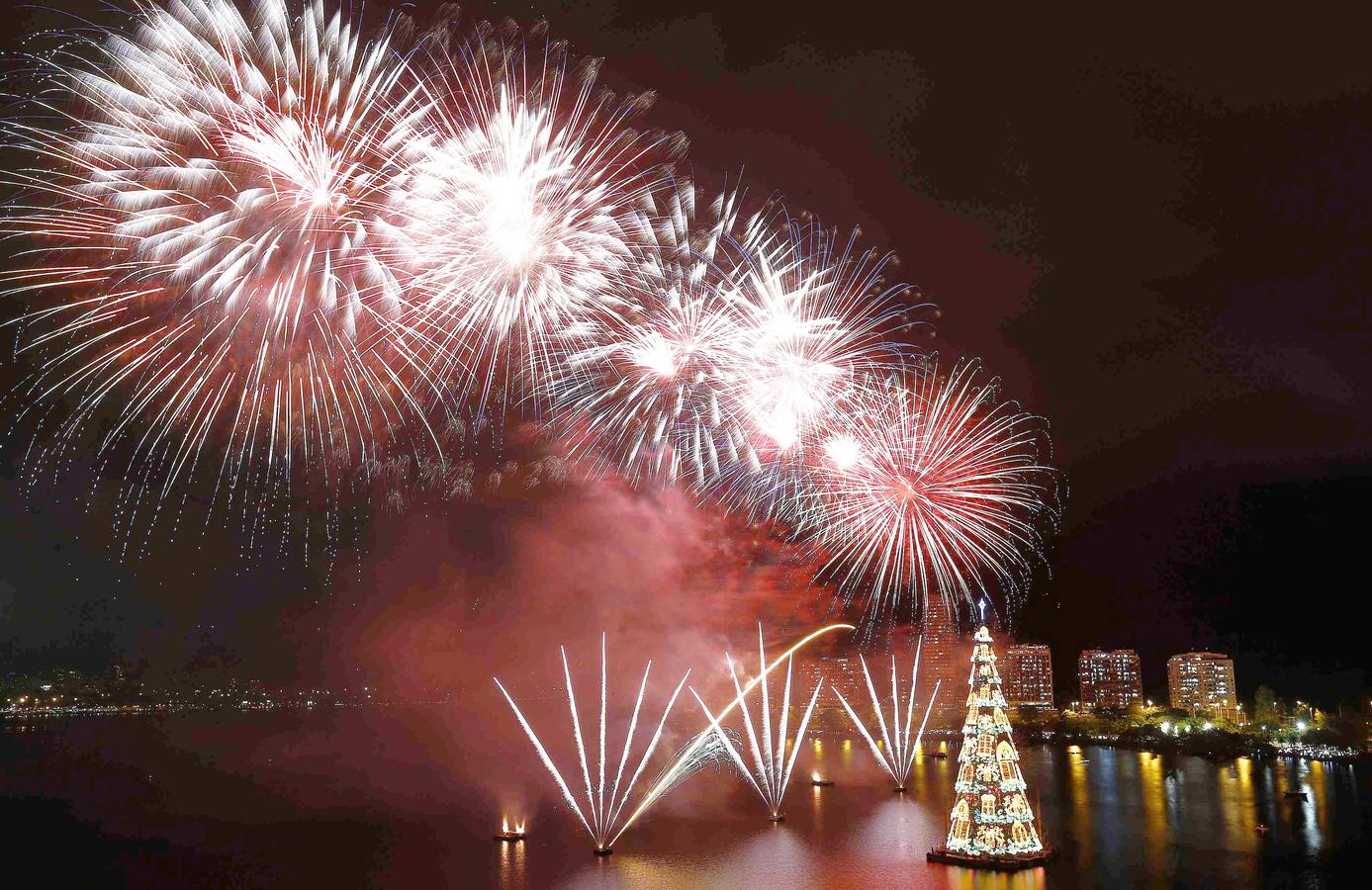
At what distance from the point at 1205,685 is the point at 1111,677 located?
46.8 feet

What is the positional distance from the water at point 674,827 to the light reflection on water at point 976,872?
0.13 meters

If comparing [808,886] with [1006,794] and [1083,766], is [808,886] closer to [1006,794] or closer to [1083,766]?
[1006,794]

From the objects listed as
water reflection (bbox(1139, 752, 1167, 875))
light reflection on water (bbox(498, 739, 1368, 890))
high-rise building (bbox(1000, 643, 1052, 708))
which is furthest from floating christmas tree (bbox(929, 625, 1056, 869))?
high-rise building (bbox(1000, 643, 1052, 708))

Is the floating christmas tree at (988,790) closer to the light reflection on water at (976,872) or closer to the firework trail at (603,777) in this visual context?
the light reflection on water at (976,872)

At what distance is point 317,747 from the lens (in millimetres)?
82625

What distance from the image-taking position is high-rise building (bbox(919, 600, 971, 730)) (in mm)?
89375

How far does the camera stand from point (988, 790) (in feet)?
76.2

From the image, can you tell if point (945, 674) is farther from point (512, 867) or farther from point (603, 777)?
point (512, 867)

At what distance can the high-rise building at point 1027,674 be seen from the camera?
334 feet

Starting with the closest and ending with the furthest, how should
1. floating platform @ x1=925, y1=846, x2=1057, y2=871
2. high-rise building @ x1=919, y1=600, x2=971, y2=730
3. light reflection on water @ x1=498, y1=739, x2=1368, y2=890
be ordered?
floating platform @ x1=925, y1=846, x2=1057, y2=871 < light reflection on water @ x1=498, y1=739, x2=1368, y2=890 < high-rise building @ x1=919, y1=600, x2=971, y2=730

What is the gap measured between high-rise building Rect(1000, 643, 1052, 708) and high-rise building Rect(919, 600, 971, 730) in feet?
28.3

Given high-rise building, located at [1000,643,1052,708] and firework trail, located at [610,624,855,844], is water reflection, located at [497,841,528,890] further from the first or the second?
high-rise building, located at [1000,643,1052,708]

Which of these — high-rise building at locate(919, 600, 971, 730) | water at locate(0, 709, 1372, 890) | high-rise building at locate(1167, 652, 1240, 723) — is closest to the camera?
water at locate(0, 709, 1372, 890)

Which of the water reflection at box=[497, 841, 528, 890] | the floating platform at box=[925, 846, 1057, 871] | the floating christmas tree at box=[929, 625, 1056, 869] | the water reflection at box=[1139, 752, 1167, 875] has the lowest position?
the water reflection at box=[497, 841, 528, 890]
